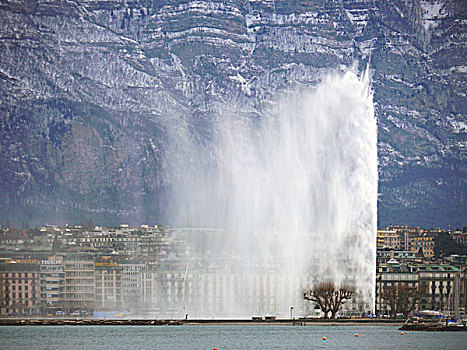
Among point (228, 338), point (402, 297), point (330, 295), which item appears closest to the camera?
point (228, 338)

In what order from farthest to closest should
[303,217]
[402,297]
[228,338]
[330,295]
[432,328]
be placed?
[402,297], [303,217], [330,295], [432,328], [228,338]

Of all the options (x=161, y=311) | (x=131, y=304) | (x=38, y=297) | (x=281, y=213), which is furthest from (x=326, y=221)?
(x=38, y=297)

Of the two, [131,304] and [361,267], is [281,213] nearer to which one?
[361,267]

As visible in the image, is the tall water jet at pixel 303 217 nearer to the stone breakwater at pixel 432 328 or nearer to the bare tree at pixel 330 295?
the bare tree at pixel 330 295

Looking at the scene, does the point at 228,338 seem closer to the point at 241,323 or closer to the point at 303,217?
the point at 241,323

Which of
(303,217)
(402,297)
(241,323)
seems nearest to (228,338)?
(241,323)

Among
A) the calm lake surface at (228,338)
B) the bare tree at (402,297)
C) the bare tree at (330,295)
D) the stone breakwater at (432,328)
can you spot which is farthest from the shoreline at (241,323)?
the bare tree at (402,297)

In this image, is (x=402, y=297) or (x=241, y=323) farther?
(x=402, y=297)
